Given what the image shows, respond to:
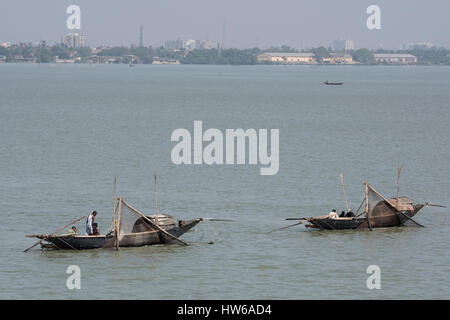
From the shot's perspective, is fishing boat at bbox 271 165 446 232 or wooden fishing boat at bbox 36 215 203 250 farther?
fishing boat at bbox 271 165 446 232

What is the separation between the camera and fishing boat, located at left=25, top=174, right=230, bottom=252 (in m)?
43.4

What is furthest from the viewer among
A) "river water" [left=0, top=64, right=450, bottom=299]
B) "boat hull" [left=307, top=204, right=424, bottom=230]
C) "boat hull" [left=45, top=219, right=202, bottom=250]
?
"boat hull" [left=307, top=204, right=424, bottom=230]

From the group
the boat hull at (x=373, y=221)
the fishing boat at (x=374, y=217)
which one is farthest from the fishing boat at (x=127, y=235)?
the boat hull at (x=373, y=221)

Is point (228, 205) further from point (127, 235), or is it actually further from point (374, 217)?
point (127, 235)

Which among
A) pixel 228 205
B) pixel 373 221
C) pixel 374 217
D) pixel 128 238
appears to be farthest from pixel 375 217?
pixel 128 238

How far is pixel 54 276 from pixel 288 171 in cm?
3477

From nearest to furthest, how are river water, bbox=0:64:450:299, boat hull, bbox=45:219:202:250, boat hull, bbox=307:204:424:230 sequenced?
river water, bbox=0:64:450:299 < boat hull, bbox=45:219:202:250 < boat hull, bbox=307:204:424:230

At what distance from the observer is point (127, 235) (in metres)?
44.2

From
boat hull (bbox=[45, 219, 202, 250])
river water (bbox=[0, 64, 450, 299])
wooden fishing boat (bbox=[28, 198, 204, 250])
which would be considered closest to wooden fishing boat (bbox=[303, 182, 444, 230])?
river water (bbox=[0, 64, 450, 299])

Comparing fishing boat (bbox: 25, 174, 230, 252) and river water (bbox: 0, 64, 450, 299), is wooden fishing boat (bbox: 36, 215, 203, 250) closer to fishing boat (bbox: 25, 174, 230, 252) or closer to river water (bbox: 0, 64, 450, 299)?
fishing boat (bbox: 25, 174, 230, 252)

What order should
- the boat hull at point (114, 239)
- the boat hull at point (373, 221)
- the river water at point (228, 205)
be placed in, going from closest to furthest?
the river water at point (228, 205)
the boat hull at point (114, 239)
the boat hull at point (373, 221)

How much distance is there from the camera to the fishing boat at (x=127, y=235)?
4341cm

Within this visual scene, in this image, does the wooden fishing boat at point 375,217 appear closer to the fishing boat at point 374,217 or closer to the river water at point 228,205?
the fishing boat at point 374,217

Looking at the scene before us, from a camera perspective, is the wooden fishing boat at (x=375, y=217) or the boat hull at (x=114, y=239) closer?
the boat hull at (x=114, y=239)
